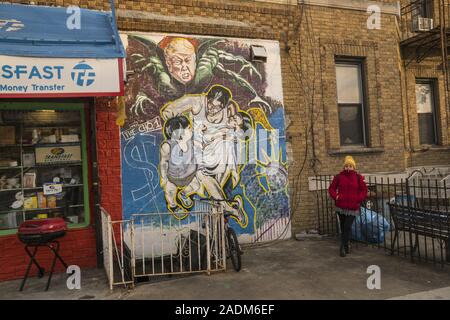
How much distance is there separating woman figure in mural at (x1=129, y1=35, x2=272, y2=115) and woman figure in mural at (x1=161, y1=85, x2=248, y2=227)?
248mm

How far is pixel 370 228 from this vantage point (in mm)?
7270

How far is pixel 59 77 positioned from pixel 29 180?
7.00 feet

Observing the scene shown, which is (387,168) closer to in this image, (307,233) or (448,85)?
(307,233)

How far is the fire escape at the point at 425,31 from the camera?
8984 millimetres

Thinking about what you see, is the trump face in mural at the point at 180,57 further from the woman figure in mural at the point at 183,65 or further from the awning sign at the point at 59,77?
the awning sign at the point at 59,77

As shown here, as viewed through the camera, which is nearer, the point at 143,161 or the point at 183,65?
the point at 143,161

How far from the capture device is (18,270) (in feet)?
19.1

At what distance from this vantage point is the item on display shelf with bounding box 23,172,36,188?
6156 millimetres

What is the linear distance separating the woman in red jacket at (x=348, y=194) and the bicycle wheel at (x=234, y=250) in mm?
1964

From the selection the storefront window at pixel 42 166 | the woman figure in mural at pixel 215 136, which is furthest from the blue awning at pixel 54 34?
the woman figure in mural at pixel 215 136

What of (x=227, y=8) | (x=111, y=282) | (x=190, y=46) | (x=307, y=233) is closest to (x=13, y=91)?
(x=111, y=282)

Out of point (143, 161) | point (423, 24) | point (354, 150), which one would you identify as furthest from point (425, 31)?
point (143, 161)

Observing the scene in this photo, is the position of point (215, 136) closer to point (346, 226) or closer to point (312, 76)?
point (312, 76)

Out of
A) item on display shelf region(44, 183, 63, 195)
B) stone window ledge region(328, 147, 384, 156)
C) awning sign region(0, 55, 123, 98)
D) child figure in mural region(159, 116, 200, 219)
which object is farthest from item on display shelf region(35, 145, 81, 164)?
stone window ledge region(328, 147, 384, 156)
